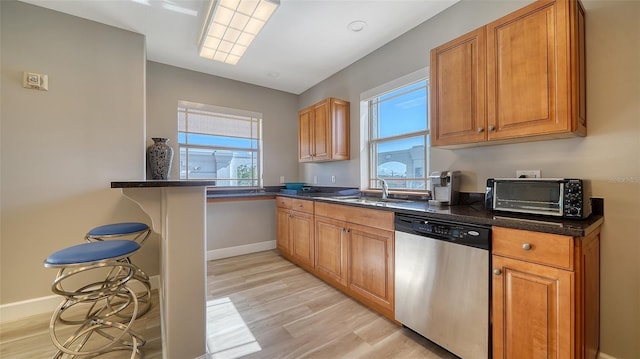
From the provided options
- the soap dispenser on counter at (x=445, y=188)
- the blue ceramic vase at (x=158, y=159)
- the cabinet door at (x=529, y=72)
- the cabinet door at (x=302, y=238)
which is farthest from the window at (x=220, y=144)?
the cabinet door at (x=529, y=72)

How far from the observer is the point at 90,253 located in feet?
4.28

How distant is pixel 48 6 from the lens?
220 centimetres

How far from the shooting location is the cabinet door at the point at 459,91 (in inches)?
66.2

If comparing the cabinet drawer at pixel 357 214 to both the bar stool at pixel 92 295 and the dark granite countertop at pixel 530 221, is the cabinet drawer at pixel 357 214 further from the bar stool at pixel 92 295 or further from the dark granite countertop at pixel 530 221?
the bar stool at pixel 92 295

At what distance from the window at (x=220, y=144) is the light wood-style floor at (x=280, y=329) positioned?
170 cm

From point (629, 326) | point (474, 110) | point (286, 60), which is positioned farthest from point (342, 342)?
point (286, 60)

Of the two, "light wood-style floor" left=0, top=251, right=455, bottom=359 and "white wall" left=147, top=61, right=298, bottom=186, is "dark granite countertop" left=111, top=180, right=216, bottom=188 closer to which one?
"light wood-style floor" left=0, top=251, right=455, bottom=359

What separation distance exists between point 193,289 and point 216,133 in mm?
2728

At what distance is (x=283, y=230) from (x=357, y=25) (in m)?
2.69

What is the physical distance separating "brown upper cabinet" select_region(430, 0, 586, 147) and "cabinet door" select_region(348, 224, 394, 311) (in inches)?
36.9

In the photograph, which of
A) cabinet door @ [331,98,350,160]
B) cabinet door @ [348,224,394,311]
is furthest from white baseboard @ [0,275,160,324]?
cabinet door @ [331,98,350,160]

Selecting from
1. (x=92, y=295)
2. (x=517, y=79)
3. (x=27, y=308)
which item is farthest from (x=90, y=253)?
(x=517, y=79)

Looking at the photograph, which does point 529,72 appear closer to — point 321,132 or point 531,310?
point 531,310

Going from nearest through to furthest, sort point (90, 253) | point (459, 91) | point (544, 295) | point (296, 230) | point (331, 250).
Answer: point (544, 295) → point (90, 253) → point (459, 91) → point (331, 250) → point (296, 230)
